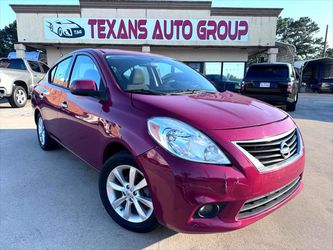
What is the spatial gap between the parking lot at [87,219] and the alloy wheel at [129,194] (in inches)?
6.9

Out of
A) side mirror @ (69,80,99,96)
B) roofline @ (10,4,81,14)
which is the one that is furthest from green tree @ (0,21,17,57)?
side mirror @ (69,80,99,96)

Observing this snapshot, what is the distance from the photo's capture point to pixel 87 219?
2.64 m

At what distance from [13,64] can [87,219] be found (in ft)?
33.4

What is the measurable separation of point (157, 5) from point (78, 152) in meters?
14.3

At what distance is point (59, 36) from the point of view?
51.7 feet

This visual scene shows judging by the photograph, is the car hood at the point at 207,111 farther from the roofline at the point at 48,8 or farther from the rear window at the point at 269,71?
the roofline at the point at 48,8

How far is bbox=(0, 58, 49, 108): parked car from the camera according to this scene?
9.35 m

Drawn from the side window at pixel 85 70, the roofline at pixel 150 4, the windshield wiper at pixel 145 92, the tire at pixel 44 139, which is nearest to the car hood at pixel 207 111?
the windshield wiper at pixel 145 92

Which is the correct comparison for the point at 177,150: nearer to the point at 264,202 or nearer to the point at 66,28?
the point at 264,202

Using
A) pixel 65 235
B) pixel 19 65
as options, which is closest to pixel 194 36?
pixel 19 65

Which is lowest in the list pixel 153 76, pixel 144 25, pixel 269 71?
pixel 153 76

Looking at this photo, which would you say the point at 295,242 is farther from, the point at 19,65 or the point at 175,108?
the point at 19,65

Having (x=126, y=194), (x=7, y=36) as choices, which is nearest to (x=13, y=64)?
(x=126, y=194)

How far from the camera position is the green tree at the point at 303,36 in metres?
56.7
